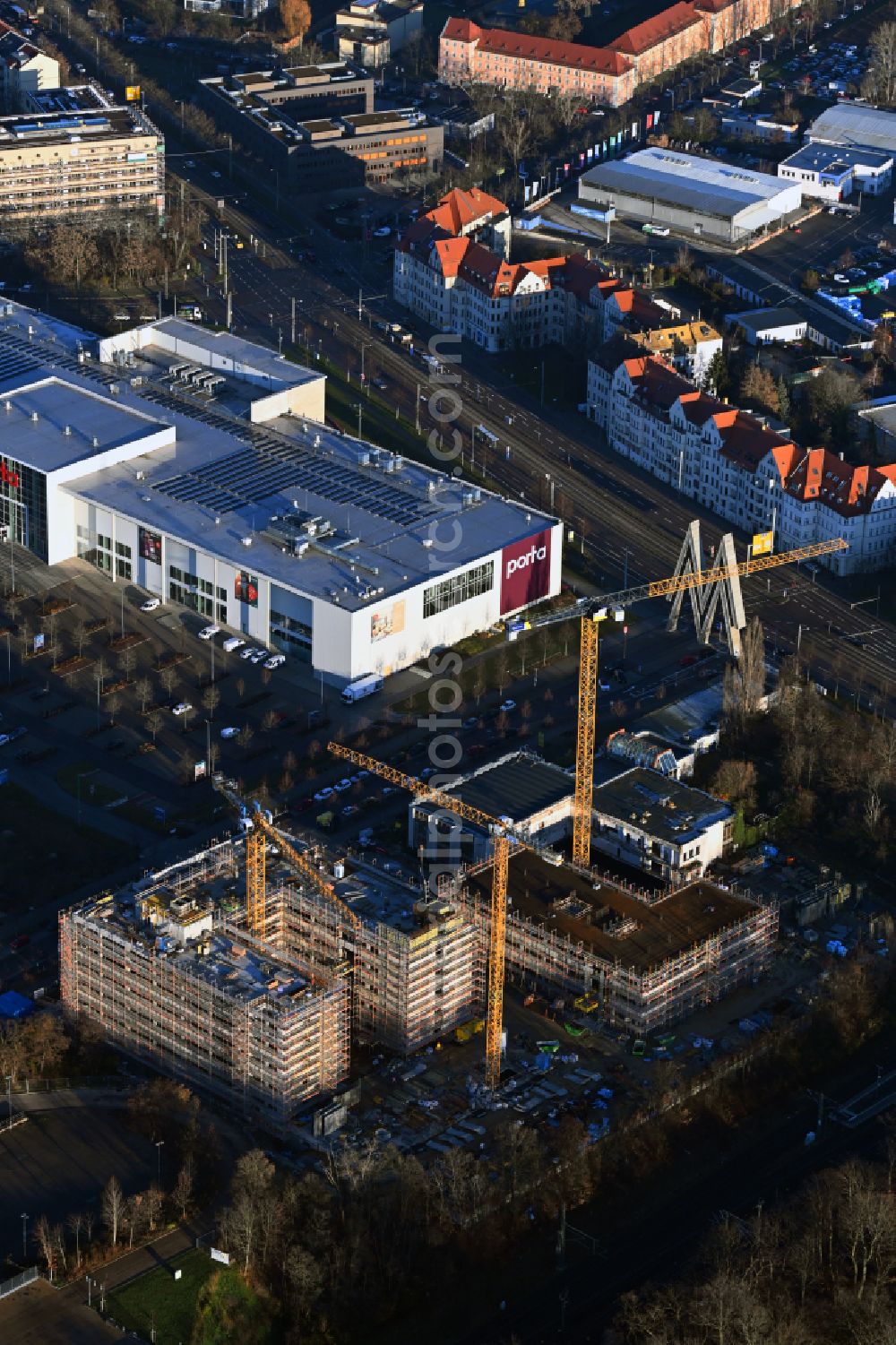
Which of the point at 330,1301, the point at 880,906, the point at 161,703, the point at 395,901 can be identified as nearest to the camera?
the point at 330,1301

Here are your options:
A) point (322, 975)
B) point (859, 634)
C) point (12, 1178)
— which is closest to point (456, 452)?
point (859, 634)

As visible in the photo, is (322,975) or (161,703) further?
(161,703)

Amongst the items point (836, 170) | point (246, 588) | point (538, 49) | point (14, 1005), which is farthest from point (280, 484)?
point (538, 49)

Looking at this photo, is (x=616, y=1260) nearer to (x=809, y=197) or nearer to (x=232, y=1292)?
(x=232, y=1292)

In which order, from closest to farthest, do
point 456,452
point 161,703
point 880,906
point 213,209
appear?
point 880,906
point 161,703
point 456,452
point 213,209

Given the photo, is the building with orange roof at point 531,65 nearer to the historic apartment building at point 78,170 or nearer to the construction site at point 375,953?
the historic apartment building at point 78,170

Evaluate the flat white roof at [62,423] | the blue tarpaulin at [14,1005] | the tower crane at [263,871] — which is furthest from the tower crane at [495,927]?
the flat white roof at [62,423]
